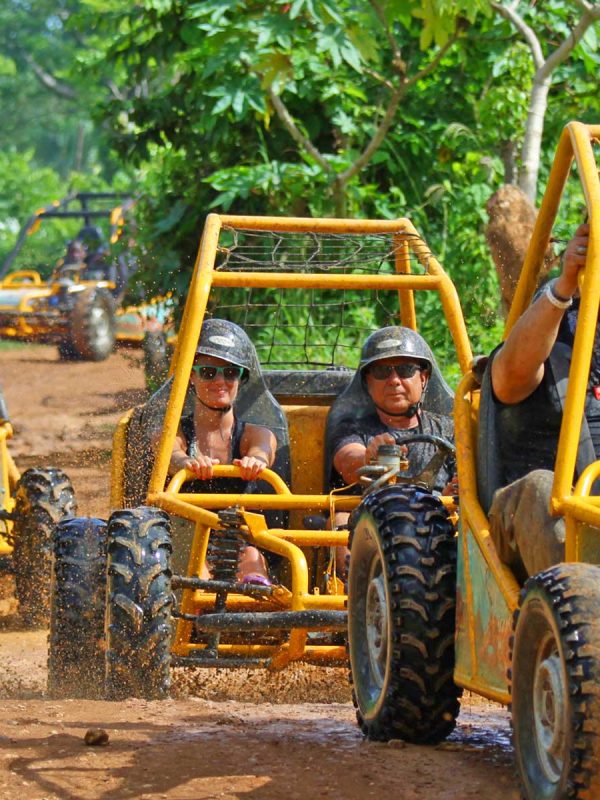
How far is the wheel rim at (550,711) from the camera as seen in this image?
354cm

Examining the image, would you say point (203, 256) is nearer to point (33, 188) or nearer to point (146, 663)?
point (146, 663)

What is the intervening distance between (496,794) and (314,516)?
278 centimetres

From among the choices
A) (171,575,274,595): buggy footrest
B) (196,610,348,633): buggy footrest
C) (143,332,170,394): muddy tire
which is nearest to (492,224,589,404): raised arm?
(196,610,348,633): buggy footrest

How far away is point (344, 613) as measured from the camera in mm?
5648

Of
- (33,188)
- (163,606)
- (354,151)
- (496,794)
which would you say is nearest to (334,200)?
(354,151)

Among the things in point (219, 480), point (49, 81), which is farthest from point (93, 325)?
point (49, 81)

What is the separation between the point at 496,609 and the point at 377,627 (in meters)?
0.72

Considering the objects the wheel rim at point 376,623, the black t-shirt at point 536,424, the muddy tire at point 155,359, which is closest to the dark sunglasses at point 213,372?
the wheel rim at point 376,623

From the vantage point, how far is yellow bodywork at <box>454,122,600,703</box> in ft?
12.5

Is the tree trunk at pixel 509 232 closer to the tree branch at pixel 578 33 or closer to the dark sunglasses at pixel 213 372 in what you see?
the tree branch at pixel 578 33

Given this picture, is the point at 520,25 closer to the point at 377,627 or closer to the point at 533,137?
the point at 533,137

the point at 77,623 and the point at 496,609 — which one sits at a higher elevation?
the point at 496,609

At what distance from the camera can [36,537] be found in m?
8.93

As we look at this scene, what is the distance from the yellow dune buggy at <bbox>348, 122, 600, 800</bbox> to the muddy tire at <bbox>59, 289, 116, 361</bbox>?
17.1m
